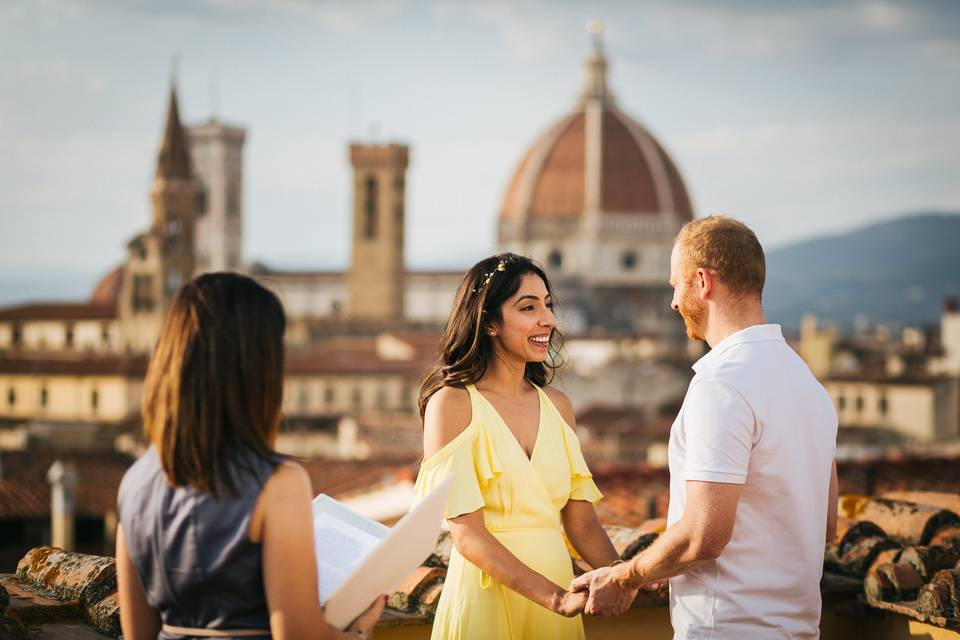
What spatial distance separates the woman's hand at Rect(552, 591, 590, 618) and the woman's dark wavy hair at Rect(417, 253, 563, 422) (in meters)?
0.53

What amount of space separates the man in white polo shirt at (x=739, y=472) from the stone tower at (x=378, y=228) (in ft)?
218

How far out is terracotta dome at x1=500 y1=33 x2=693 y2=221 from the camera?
75188 mm

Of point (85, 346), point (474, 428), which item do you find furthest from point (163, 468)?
point (85, 346)

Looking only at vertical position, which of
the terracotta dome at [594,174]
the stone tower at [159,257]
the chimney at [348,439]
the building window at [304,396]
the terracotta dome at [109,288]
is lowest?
the building window at [304,396]

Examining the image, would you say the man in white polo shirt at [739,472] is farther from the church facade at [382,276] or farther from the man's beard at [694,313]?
the church facade at [382,276]

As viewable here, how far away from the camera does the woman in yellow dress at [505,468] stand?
10.5ft

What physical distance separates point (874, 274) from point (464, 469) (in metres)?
124

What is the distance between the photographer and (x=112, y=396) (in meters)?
46.4

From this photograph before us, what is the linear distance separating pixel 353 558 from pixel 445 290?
70.5 metres

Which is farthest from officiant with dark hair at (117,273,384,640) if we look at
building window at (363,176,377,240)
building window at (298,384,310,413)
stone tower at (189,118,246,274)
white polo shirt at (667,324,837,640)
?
stone tower at (189,118,246,274)

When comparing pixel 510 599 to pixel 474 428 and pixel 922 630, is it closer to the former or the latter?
pixel 474 428

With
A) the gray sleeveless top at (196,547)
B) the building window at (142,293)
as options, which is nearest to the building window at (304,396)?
the building window at (142,293)

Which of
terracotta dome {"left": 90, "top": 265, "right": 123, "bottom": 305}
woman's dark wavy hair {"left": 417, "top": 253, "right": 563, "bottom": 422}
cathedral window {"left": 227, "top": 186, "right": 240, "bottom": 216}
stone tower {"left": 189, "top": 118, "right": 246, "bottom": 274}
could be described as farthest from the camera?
cathedral window {"left": 227, "top": 186, "right": 240, "bottom": 216}

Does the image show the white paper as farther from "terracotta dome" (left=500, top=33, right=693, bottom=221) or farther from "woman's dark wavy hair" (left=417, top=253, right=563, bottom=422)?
"terracotta dome" (left=500, top=33, right=693, bottom=221)
